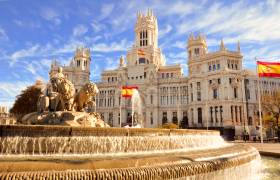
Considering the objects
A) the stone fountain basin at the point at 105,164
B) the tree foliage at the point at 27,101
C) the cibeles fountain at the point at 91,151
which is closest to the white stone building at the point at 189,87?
the tree foliage at the point at 27,101

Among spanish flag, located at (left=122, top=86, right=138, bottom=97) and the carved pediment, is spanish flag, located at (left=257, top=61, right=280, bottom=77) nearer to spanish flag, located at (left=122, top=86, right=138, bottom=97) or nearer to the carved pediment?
spanish flag, located at (left=122, top=86, right=138, bottom=97)

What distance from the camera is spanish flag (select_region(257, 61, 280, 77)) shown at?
111 ft

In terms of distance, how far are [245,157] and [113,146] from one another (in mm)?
6839

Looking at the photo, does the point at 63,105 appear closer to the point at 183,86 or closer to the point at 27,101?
the point at 27,101

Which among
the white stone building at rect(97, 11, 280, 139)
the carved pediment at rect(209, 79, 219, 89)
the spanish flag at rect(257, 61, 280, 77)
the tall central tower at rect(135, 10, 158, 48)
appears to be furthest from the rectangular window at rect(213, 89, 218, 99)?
the spanish flag at rect(257, 61, 280, 77)

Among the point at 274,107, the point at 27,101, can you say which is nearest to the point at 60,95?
the point at 27,101

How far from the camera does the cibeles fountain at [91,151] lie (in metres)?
7.61

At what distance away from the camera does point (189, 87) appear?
274 feet

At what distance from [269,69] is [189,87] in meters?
49.3

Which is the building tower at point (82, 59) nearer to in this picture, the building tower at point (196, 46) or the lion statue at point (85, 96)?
the building tower at point (196, 46)

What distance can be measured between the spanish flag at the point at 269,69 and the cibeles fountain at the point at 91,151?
2095 centimetres

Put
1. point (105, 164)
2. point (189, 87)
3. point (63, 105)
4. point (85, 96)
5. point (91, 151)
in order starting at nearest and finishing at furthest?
point (105, 164) → point (91, 151) → point (63, 105) → point (85, 96) → point (189, 87)

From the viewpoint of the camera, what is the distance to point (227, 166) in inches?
429

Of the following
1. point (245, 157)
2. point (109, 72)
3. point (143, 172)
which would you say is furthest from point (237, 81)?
point (143, 172)
